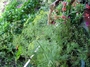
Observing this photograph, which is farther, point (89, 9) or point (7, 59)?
point (7, 59)

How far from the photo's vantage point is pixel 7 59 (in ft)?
9.61

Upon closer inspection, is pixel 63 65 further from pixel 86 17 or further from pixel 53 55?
pixel 86 17

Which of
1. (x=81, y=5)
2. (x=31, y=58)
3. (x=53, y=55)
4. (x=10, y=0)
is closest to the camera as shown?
(x=53, y=55)

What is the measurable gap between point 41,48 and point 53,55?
0.52 feet

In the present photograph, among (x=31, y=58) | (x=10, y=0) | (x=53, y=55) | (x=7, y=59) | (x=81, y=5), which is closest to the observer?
(x=53, y=55)

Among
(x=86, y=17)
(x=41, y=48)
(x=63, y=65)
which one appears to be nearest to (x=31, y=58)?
(x=41, y=48)

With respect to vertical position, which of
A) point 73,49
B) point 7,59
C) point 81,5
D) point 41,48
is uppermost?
point 81,5

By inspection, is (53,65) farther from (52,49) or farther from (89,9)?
(89,9)

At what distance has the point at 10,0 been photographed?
4711 mm

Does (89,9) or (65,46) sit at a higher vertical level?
(89,9)

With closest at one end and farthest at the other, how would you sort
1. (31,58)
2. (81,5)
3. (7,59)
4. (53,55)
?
(53,55) < (31,58) < (81,5) < (7,59)

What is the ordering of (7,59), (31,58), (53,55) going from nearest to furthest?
1. (53,55)
2. (31,58)
3. (7,59)

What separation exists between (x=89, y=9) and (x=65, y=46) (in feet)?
1.64

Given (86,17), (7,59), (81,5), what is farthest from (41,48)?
(7,59)
